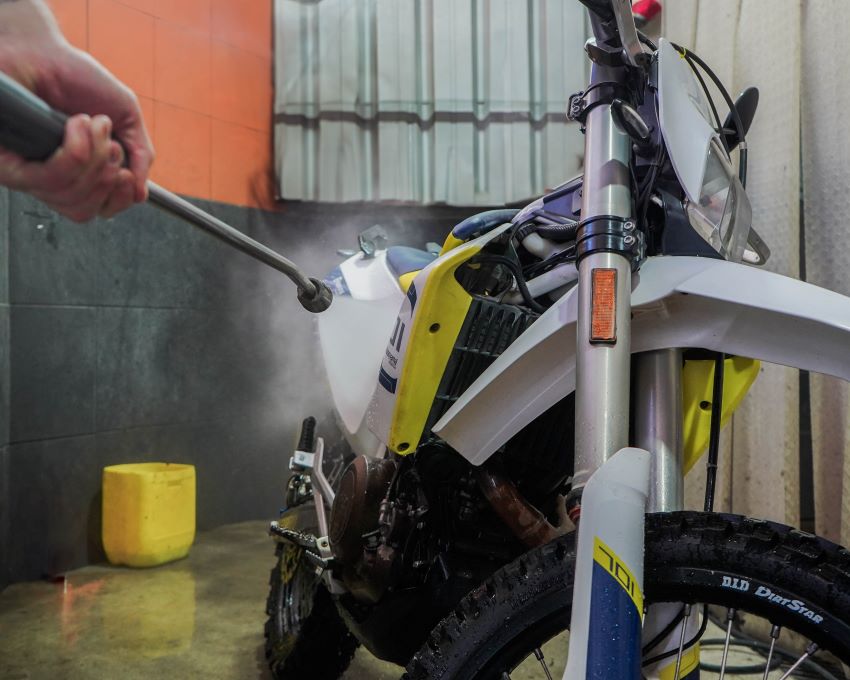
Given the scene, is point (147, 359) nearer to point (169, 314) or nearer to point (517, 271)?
point (169, 314)

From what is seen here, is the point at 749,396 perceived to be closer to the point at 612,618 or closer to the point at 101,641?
the point at 612,618

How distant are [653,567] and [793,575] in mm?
128

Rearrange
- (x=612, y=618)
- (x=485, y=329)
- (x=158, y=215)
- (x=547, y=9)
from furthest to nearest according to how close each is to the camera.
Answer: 1. (x=547, y=9)
2. (x=158, y=215)
3. (x=485, y=329)
4. (x=612, y=618)

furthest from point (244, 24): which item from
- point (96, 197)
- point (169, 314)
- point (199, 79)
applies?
point (96, 197)

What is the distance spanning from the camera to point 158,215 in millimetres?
2645

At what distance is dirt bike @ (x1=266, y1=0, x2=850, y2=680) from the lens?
2.19 feet

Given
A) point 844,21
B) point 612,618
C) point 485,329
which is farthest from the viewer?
point 844,21

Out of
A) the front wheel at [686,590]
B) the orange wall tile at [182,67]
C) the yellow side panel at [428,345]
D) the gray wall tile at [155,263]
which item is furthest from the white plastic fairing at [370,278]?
the gray wall tile at [155,263]

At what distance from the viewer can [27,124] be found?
0.55m

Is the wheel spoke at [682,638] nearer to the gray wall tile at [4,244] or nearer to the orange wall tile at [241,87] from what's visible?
the gray wall tile at [4,244]

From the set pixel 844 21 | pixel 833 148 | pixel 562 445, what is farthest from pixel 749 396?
pixel 562 445

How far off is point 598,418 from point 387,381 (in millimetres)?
A: 432

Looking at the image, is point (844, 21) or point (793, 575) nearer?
point (793, 575)

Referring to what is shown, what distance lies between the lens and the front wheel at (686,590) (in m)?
0.65
